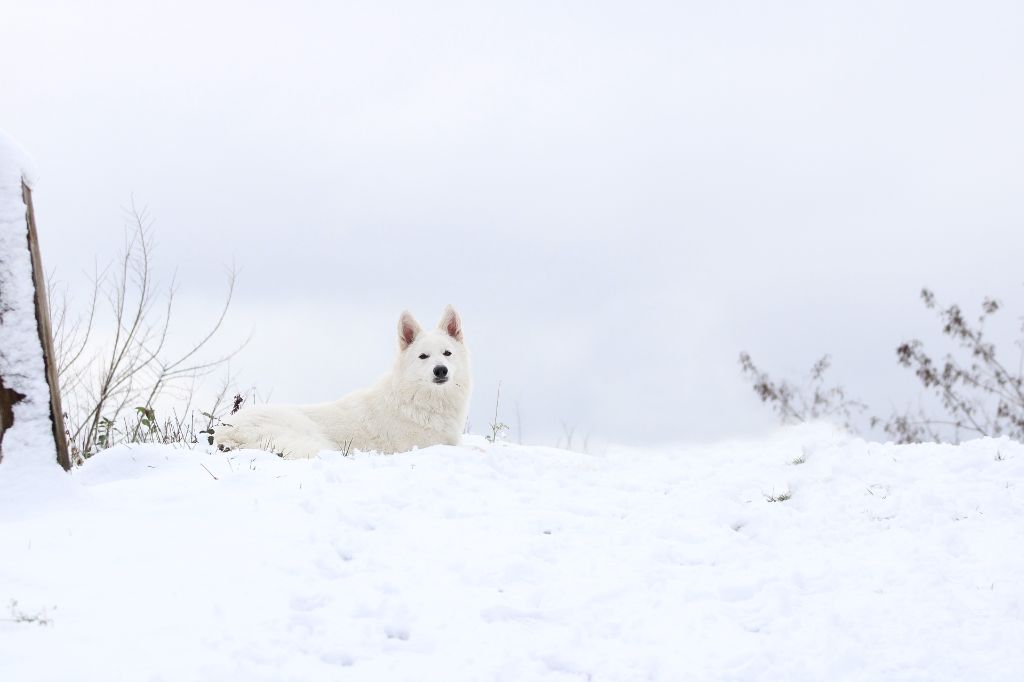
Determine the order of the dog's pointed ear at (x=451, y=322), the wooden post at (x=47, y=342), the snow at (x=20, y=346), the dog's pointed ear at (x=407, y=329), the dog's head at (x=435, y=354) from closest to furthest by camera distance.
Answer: the snow at (x=20, y=346) < the wooden post at (x=47, y=342) < the dog's head at (x=435, y=354) < the dog's pointed ear at (x=407, y=329) < the dog's pointed ear at (x=451, y=322)

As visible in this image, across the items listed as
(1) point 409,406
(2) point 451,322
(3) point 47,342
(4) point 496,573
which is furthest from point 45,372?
(2) point 451,322

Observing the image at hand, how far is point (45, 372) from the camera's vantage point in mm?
5902

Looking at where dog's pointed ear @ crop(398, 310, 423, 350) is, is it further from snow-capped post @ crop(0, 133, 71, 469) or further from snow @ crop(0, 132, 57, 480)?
snow @ crop(0, 132, 57, 480)

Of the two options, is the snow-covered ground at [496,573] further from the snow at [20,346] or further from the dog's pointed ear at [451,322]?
the dog's pointed ear at [451,322]

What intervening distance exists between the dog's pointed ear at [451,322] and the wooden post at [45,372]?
14.8 ft

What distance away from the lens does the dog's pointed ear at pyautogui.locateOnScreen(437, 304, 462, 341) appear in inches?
389

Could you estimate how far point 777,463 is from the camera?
25.7ft

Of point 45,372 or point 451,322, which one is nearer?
point 45,372

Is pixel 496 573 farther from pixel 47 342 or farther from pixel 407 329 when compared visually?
pixel 407 329

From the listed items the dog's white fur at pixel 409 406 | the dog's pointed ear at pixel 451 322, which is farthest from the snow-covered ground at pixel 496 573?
the dog's pointed ear at pixel 451 322

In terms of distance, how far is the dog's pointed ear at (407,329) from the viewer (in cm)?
972

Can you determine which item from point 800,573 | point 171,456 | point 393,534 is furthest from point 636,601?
point 171,456

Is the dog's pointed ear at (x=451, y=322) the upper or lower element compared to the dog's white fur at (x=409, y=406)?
upper

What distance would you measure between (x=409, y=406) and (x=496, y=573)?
4.86 metres
